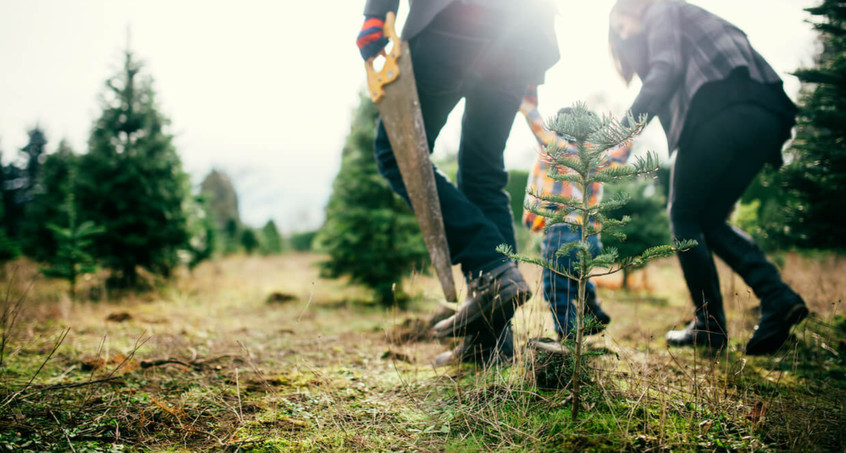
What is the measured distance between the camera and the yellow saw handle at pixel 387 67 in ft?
5.88

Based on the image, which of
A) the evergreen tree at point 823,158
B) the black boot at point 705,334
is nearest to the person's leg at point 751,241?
the black boot at point 705,334

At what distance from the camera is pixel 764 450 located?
103 centimetres

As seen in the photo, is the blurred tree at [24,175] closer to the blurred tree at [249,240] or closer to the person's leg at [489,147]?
the blurred tree at [249,240]

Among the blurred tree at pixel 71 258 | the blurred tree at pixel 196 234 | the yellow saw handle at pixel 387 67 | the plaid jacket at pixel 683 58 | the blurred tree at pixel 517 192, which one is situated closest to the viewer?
the yellow saw handle at pixel 387 67

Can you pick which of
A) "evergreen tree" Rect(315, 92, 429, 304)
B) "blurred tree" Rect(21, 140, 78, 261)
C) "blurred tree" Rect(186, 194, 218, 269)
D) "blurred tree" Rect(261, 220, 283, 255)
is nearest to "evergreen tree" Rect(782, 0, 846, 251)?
"evergreen tree" Rect(315, 92, 429, 304)

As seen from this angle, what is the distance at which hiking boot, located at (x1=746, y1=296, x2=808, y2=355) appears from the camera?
1.95m

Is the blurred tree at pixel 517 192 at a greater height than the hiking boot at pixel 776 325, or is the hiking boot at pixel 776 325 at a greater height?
the blurred tree at pixel 517 192

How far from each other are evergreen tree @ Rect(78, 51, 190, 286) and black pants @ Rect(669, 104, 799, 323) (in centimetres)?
676

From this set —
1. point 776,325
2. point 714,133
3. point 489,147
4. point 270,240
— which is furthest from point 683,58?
point 270,240

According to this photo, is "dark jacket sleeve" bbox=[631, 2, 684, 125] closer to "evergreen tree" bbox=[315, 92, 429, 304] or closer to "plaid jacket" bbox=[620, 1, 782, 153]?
"plaid jacket" bbox=[620, 1, 782, 153]

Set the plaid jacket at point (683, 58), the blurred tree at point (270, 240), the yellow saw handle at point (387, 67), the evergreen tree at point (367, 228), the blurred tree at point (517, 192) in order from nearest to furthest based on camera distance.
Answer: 1. the yellow saw handle at point (387, 67)
2. the plaid jacket at point (683, 58)
3. the evergreen tree at point (367, 228)
4. the blurred tree at point (517, 192)
5. the blurred tree at point (270, 240)

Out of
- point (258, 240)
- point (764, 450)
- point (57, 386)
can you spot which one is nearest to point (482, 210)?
point (764, 450)

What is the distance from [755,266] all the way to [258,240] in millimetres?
20549

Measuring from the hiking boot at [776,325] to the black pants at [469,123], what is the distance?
123 centimetres
